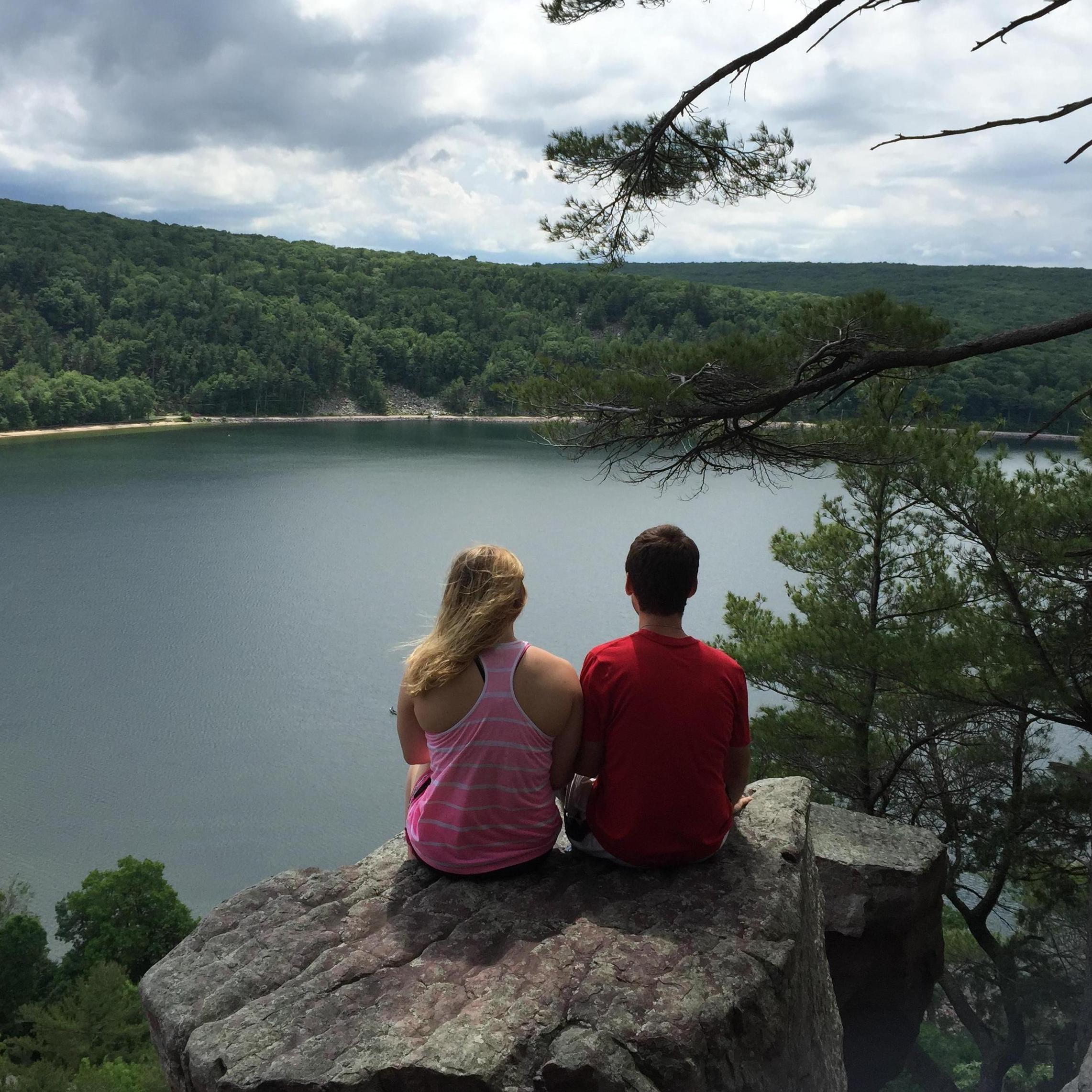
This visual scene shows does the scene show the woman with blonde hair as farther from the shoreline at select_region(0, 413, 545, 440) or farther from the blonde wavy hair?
the shoreline at select_region(0, 413, 545, 440)

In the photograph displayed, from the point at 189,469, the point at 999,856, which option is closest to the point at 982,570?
the point at 999,856

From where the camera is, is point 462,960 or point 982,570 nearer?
point 462,960

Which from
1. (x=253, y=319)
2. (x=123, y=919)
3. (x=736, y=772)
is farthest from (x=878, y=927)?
(x=253, y=319)

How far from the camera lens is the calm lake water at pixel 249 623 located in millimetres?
12625

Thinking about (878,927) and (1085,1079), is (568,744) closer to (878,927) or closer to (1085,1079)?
(1085,1079)

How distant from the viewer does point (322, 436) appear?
5862 cm

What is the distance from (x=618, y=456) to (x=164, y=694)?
47.3ft

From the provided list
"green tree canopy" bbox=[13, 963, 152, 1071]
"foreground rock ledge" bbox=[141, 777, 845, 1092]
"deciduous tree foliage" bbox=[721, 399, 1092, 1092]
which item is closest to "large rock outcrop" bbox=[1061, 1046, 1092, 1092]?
"foreground rock ledge" bbox=[141, 777, 845, 1092]

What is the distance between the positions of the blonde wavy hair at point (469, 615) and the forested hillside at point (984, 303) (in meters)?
2.46

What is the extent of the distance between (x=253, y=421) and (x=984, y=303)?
1878 inches

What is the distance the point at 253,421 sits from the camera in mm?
68688

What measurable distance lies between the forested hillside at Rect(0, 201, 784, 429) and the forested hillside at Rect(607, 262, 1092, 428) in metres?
7.16

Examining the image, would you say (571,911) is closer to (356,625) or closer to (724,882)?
(724,882)

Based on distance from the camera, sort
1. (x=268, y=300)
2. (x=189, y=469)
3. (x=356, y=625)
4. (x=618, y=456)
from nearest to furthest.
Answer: (x=618, y=456) → (x=356, y=625) → (x=189, y=469) → (x=268, y=300)
